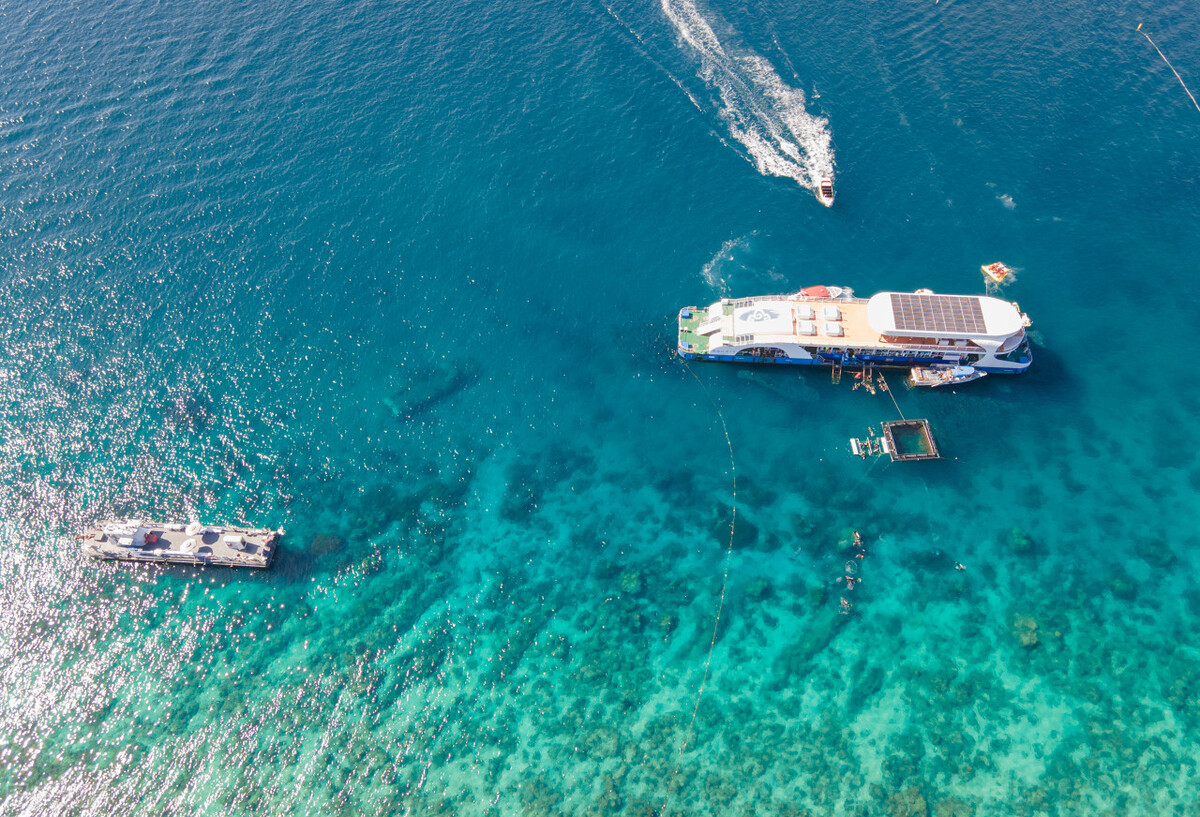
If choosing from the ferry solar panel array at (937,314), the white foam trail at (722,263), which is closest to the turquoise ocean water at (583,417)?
the white foam trail at (722,263)

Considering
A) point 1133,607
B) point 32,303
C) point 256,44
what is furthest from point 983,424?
point 256,44

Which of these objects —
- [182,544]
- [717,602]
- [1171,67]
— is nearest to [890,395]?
[717,602]

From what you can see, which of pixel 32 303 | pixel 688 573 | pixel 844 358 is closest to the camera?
pixel 688 573

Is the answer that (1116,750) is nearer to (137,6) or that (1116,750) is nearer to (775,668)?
(775,668)

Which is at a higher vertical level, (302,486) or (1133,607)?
(302,486)

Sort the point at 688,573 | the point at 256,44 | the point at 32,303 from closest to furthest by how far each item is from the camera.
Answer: the point at 688,573, the point at 32,303, the point at 256,44

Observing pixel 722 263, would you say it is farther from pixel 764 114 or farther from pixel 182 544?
pixel 182 544

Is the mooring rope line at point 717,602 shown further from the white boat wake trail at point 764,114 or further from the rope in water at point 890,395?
the white boat wake trail at point 764,114

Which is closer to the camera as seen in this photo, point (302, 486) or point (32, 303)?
point (302, 486)
